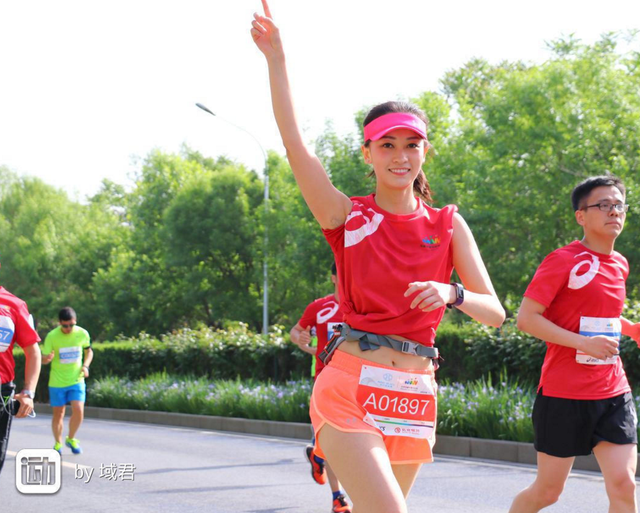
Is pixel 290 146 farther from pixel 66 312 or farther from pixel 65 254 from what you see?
pixel 65 254

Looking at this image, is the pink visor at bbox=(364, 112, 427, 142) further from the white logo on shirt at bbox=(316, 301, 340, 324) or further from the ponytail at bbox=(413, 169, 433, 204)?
the white logo on shirt at bbox=(316, 301, 340, 324)

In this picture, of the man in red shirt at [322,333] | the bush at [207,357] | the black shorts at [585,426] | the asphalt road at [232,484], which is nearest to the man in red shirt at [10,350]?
the asphalt road at [232,484]

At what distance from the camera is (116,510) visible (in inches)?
304

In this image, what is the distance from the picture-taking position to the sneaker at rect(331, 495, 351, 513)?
7367 millimetres

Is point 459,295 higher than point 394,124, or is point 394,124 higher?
point 394,124

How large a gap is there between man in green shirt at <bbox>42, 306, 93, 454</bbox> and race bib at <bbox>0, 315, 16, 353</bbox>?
5.96m

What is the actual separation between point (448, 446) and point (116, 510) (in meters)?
5.56

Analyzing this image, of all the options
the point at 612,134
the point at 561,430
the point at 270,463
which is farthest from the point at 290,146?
the point at 612,134

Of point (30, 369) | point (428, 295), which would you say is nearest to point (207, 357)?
point (30, 369)

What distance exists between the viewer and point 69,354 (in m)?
12.8

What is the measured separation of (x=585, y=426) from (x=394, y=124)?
220 centimetres

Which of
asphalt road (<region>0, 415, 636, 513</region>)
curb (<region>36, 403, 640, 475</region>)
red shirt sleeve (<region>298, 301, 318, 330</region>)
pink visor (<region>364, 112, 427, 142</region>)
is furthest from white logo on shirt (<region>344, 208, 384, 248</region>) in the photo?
curb (<region>36, 403, 640, 475</region>)

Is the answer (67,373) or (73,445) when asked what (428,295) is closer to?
(73,445)

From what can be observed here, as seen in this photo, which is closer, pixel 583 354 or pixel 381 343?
pixel 381 343
